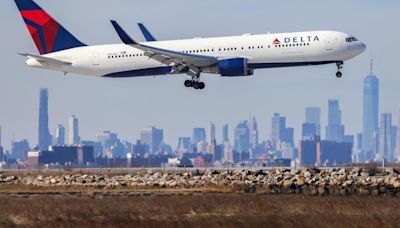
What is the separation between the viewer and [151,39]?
3622 inches

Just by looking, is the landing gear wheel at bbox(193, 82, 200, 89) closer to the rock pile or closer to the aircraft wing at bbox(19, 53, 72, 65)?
the aircraft wing at bbox(19, 53, 72, 65)

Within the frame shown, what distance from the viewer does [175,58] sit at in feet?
271

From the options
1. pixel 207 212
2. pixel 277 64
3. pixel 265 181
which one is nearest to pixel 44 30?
pixel 277 64

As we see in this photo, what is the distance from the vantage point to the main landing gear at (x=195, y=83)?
85.0 meters

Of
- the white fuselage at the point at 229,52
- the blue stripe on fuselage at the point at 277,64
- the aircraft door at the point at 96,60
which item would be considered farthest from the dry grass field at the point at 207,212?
the aircraft door at the point at 96,60

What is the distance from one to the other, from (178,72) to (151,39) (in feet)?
26.6

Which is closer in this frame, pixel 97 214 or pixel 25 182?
pixel 97 214

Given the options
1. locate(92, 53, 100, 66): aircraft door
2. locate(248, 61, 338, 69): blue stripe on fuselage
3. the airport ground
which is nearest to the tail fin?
locate(92, 53, 100, 66): aircraft door

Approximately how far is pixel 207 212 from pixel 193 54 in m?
41.5

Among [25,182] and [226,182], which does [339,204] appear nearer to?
[226,182]

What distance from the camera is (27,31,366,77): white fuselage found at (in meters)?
79.1

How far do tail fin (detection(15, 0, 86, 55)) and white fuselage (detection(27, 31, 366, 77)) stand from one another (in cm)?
149

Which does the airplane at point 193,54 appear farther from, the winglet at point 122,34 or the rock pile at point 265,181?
the rock pile at point 265,181

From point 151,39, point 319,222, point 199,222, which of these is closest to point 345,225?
point 319,222
